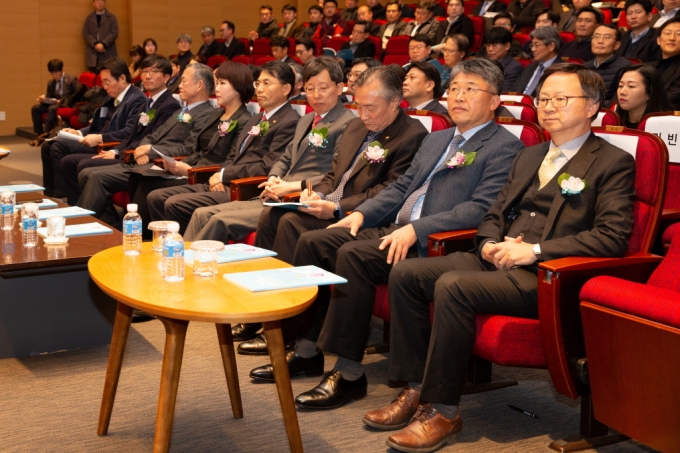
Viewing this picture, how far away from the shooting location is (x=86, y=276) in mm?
3199

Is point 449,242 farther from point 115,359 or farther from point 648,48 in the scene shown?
point 648,48

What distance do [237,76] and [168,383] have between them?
2.88 m

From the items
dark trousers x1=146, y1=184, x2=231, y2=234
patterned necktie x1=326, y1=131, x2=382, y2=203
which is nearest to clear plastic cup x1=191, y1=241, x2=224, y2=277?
patterned necktie x1=326, y1=131, x2=382, y2=203

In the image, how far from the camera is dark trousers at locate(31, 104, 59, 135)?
1045cm

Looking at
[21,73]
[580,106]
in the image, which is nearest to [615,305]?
[580,106]

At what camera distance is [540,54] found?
261 inches

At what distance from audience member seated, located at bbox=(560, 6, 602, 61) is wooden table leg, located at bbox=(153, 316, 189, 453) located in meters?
5.84

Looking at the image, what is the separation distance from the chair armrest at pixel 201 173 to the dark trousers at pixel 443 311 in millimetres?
2100

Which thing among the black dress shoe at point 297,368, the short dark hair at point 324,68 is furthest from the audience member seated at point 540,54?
the black dress shoe at point 297,368

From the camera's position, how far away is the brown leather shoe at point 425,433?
2.32 meters

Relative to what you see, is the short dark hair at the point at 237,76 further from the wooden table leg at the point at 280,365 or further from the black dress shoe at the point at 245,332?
the wooden table leg at the point at 280,365

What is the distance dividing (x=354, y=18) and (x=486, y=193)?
8.62 m

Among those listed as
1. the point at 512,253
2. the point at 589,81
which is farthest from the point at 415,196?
the point at 589,81

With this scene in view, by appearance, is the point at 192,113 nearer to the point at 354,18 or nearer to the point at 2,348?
the point at 2,348
